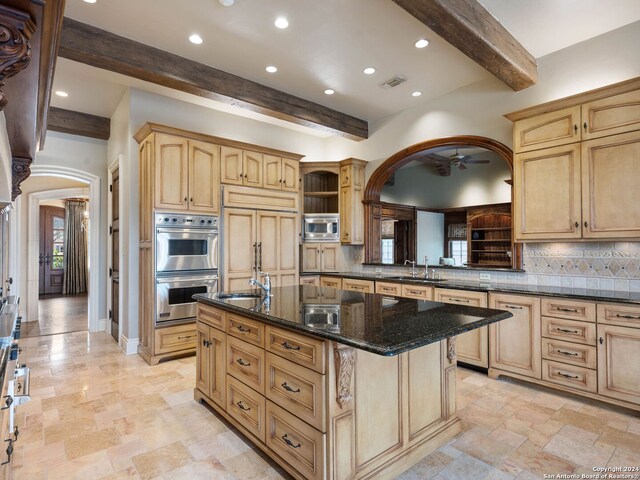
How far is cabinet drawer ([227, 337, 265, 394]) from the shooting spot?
7.07 feet

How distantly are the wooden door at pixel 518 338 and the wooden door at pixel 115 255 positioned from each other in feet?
15.3

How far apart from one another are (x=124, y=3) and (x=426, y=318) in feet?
10.6

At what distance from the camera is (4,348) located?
113 centimetres

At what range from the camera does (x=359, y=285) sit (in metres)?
4.88

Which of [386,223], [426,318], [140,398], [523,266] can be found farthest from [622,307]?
[386,223]

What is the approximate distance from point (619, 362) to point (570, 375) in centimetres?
38

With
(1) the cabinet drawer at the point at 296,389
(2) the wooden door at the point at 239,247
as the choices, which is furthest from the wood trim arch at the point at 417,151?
(1) the cabinet drawer at the point at 296,389

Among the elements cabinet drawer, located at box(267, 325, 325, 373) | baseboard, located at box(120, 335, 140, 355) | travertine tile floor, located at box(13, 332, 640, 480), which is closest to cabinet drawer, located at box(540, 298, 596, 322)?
travertine tile floor, located at box(13, 332, 640, 480)

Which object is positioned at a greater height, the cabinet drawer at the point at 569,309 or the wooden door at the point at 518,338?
the cabinet drawer at the point at 569,309

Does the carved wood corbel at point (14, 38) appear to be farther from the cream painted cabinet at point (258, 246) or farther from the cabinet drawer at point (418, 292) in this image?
the cabinet drawer at point (418, 292)

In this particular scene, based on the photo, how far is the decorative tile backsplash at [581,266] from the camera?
10.4 feet

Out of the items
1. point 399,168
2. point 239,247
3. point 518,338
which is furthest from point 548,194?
point 239,247

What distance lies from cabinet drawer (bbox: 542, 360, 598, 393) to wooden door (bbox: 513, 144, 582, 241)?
3.73 feet

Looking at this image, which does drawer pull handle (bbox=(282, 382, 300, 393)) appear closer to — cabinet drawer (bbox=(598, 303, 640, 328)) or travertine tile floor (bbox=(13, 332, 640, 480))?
travertine tile floor (bbox=(13, 332, 640, 480))
